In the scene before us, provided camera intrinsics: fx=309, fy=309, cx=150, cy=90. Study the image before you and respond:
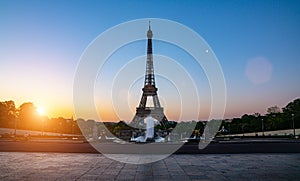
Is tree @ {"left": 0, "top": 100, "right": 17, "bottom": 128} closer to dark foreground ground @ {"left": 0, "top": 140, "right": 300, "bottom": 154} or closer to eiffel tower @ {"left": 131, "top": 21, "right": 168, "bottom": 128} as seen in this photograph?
eiffel tower @ {"left": 131, "top": 21, "right": 168, "bottom": 128}

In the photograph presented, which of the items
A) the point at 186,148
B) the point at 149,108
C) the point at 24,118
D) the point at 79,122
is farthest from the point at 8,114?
the point at 186,148

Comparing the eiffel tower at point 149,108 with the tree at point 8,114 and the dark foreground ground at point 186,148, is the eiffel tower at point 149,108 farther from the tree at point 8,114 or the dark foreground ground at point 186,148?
the dark foreground ground at point 186,148

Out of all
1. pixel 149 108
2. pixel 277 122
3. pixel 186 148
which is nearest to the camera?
pixel 186 148

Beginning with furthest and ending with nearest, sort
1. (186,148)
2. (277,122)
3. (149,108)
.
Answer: (277,122) → (149,108) → (186,148)

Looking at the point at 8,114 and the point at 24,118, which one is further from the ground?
the point at 8,114

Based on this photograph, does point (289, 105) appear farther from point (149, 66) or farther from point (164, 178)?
point (164, 178)

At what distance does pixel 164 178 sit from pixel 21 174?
4.37m

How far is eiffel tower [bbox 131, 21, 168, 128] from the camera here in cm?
5516

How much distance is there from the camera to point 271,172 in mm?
9797

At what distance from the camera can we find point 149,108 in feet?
184

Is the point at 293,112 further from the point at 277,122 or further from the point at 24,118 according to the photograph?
the point at 24,118

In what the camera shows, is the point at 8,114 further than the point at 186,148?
Yes

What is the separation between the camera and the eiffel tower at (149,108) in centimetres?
5516

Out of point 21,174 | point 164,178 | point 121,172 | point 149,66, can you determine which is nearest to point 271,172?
point 164,178
